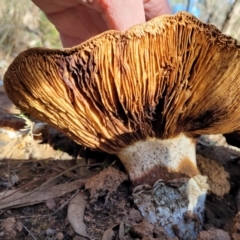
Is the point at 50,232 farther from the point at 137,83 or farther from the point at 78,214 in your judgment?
the point at 137,83

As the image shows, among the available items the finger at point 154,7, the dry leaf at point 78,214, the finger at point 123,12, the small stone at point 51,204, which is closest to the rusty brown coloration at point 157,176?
the dry leaf at point 78,214

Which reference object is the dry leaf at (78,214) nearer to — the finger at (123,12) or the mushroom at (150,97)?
the mushroom at (150,97)

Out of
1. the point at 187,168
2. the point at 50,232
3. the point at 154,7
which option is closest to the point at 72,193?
the point at 50,232

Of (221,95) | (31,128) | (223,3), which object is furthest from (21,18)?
(221,95)

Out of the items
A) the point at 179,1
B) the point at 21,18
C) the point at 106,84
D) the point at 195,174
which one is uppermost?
the point at 106,84

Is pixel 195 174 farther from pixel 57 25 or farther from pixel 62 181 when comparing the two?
pixel 57 25

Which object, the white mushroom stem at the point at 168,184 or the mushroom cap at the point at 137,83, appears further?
the white mushroom stem at the point at 168,184

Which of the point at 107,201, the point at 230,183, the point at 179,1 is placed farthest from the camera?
the point at 179,1
